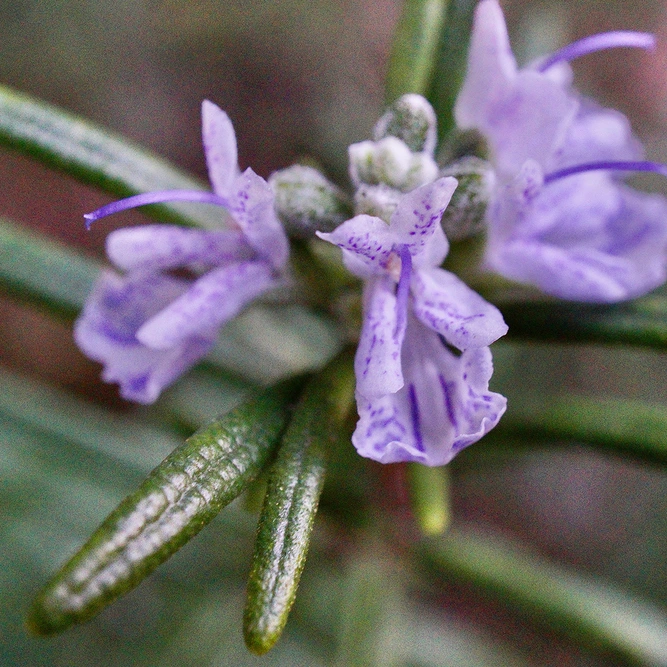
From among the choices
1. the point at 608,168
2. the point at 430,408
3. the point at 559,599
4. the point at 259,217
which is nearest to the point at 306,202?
the point at 259,217

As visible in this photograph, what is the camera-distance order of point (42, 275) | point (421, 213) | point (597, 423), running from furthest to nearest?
point (42, 275)
point (597, 423)
point (421, 213)

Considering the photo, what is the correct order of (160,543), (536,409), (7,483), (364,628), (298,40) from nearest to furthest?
(160,543), (536,409), (364,628), (7,483), (298,40)

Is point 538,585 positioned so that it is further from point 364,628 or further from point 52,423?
point 52,423

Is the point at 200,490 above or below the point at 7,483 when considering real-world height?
above

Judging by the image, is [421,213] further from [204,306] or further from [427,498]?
[427,498]

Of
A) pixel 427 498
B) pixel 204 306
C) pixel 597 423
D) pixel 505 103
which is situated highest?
pixel 505 103

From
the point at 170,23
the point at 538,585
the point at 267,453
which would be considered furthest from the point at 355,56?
the point at 267,453
